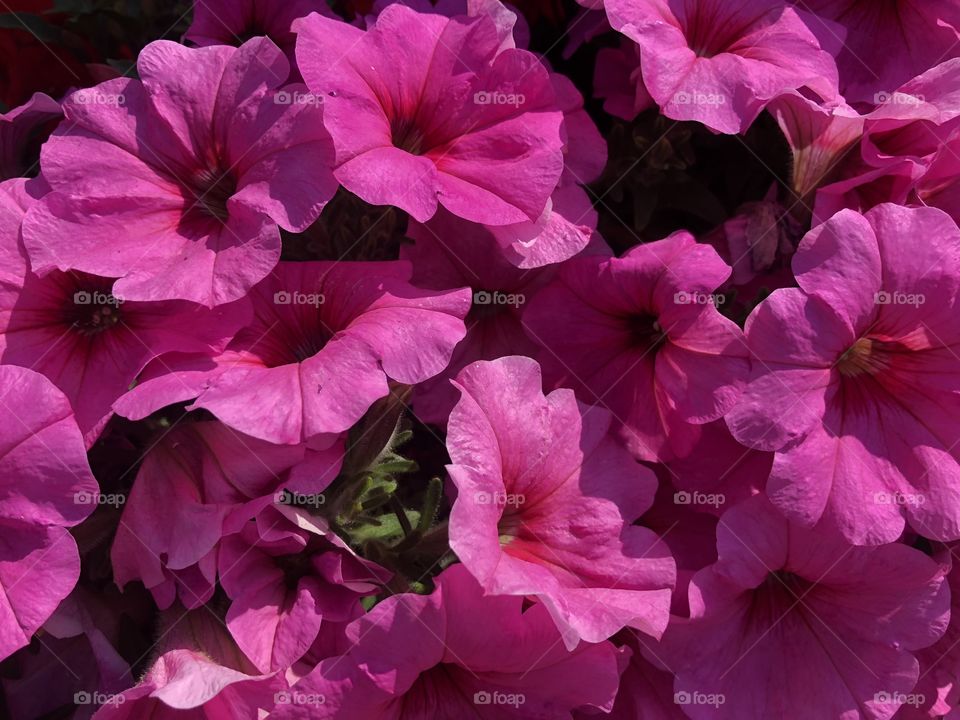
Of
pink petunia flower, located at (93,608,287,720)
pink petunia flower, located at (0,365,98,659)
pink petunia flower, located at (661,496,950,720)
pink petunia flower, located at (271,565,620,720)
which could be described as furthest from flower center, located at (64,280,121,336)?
pink petunia flower, located at (661,496,950,720)

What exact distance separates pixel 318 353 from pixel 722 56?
60cm

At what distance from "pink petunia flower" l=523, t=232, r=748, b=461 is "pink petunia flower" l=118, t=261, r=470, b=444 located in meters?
0.18

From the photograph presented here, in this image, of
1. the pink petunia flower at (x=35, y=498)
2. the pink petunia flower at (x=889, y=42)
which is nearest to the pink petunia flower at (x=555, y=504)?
the pink petunia flower at (x=35, y=498)

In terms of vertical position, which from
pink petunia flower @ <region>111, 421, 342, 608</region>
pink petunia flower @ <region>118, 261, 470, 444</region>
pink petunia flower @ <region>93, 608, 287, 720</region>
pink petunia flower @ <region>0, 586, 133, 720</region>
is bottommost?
pink petunia flower @ <region>0, 586, 133, 720</region>

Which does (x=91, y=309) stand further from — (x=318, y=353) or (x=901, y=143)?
(x=901, y=143)

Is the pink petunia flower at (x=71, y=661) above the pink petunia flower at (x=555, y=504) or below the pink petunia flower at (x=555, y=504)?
below

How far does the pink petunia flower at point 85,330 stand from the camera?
0.99 metres

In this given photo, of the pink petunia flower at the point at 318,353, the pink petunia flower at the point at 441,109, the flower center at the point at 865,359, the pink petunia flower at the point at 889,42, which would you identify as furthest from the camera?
the pink petunia flower at the point at 889,42

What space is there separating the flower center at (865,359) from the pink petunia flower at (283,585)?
605 mm

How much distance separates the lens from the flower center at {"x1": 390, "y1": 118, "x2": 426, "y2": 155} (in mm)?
1136

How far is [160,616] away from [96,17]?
32.8 inches

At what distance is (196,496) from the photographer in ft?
3.30

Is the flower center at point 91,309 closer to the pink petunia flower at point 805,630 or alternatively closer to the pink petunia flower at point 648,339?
the pink petunia flower at point 648,339

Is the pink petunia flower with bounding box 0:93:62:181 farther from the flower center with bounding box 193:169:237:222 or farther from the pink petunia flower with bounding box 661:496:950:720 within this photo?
the pink petunia flower with bounding box 661:496:950:720
